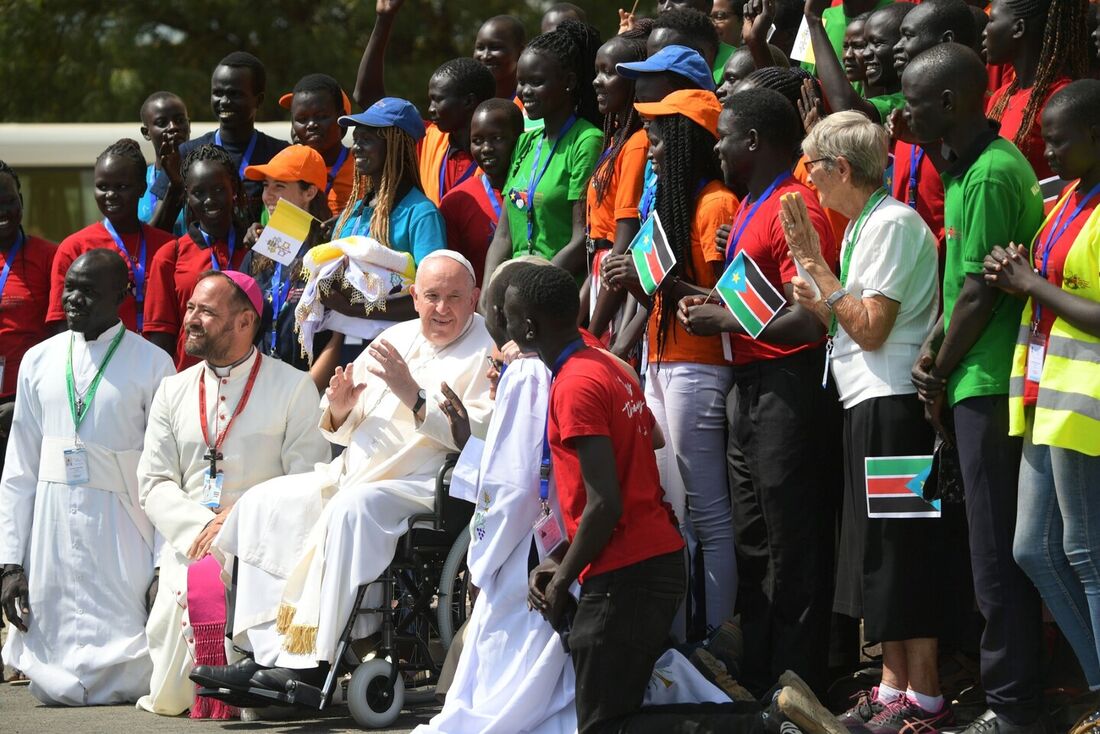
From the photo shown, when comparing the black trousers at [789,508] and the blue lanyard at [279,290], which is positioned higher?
the blue lanyard at [279,290]

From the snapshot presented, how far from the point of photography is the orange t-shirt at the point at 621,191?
7168mm

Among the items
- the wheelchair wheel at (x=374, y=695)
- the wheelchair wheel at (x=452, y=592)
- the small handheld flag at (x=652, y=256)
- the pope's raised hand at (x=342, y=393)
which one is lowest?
the wheelchair wheel at (x=374, y=695)

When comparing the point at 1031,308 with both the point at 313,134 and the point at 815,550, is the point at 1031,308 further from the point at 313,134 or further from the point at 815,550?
the point at 313,134

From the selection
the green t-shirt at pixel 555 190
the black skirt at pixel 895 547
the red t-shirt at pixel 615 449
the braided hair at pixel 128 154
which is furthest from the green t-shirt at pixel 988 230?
the braided hair at pixel 128 154

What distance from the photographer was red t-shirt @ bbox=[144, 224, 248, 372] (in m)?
→ 8.80

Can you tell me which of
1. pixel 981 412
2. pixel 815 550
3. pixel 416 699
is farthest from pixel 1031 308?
pixel 416 699

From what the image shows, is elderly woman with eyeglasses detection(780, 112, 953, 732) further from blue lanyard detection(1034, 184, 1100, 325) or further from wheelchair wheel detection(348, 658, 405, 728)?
wheelchair wheel detection(348, 658, 405, 728)

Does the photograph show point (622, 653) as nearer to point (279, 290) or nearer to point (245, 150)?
point (279, 290)

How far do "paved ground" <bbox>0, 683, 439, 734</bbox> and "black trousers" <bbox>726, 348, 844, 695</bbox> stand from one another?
1624mm

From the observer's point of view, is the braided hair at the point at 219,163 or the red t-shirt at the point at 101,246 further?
the red t-shirt at the point at 101,246

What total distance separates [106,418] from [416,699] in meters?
2.20

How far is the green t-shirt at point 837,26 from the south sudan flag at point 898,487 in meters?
2.62

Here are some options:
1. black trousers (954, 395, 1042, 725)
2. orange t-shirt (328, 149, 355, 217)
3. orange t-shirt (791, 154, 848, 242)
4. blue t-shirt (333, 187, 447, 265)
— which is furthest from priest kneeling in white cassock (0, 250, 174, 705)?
black trousers (954, 395, 1042, 725)

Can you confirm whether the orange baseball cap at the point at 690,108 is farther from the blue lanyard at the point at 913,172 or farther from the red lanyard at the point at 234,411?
the red lanyard at the point at 234,411
